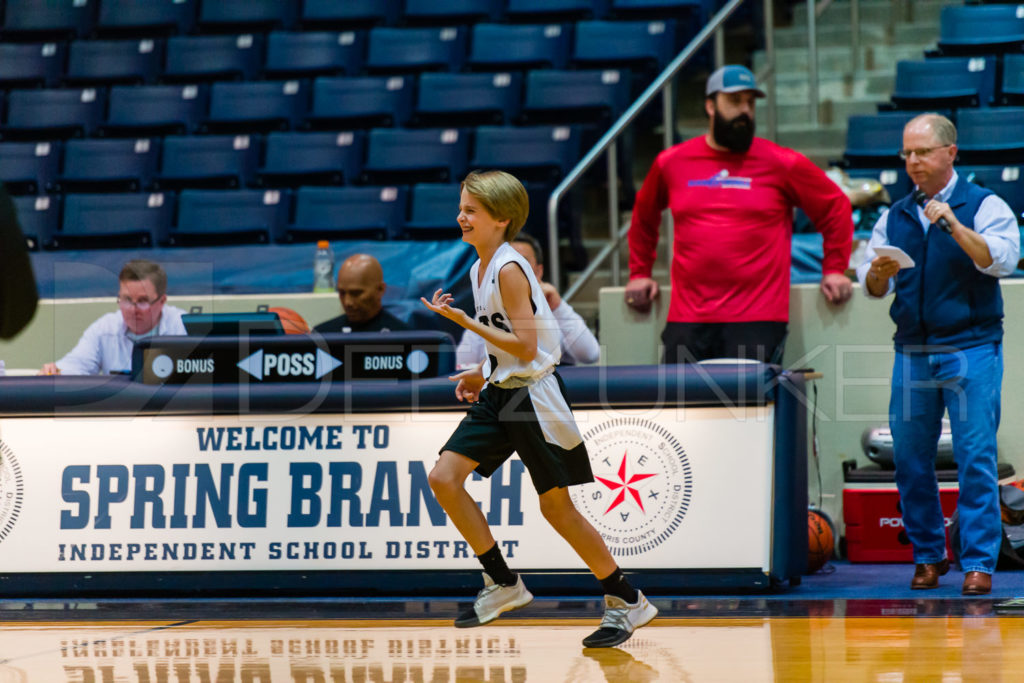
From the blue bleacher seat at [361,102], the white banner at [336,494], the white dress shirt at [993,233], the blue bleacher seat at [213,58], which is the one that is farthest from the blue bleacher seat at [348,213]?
the white dress shirt at [993,233]

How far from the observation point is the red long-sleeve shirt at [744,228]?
6656mm

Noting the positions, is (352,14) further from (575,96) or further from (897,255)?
(897,255)

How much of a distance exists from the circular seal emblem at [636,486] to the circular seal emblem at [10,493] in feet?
8.11

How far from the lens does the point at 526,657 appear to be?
423 centimetres

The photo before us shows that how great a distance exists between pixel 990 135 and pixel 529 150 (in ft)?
10.5

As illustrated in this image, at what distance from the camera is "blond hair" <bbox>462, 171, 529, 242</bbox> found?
4434 millimetres

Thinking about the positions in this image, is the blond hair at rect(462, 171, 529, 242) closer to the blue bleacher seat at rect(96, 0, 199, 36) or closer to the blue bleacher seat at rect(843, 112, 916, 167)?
the blue bleacher seat at rect(843, 112, 916, 167)

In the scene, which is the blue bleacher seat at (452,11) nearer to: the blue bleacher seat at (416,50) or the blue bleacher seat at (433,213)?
the blue bleacher seat at (416,50)

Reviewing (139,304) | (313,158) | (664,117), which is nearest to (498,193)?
(139,304)

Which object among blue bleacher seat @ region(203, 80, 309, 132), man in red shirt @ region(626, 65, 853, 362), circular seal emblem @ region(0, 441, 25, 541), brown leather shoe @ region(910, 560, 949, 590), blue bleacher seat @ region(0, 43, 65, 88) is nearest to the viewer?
brown leather shoe @ region(910, 560, 949, 590)

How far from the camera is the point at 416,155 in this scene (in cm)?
1009

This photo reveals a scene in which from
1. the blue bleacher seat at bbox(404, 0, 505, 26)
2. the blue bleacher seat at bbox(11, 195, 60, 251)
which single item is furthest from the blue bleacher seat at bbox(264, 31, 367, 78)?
the blue bleacher seat at bbox(11, 195, 60, 251)

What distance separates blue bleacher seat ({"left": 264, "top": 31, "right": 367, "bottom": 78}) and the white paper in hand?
265 inches

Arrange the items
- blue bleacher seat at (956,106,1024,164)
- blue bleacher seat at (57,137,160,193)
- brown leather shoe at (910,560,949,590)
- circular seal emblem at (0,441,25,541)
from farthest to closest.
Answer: blue bleacher seat at (57,137,160,193) → blue bleacher seat at (956,106,1024,164) → circular seal emblem at (0,441,25,541) → brown leather shoe at (910,560,949,590)
